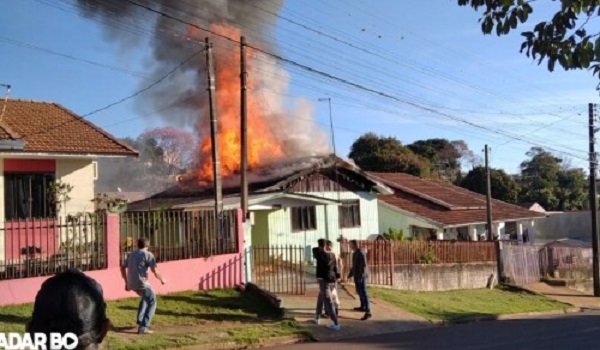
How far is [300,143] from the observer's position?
30031 millimetres

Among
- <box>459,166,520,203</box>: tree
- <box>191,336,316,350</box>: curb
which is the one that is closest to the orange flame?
<box>191,336,316,350</box>: curb

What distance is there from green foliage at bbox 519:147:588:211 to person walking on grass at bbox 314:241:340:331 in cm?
5140

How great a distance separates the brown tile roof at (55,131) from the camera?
17.2 m

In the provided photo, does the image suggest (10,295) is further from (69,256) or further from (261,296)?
(261,296)

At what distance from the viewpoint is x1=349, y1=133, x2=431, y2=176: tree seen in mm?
50125

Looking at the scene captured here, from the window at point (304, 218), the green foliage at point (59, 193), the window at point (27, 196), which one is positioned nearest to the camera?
the window at point (27, 196)

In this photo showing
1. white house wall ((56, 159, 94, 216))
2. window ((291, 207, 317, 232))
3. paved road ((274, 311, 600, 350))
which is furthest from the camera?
window ((291, 207, 317, 232))

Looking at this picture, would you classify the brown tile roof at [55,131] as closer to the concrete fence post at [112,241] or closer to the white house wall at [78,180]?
the white house wall at [78,180]

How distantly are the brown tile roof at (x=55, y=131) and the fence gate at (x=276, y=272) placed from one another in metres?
4.95

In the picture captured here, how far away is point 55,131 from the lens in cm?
1850

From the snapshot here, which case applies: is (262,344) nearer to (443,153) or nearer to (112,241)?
(112,241)

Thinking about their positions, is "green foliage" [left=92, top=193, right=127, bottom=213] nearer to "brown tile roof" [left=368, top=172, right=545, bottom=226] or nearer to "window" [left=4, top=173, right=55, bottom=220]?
"window" [left=4, top=173, right=55, bottom=220]

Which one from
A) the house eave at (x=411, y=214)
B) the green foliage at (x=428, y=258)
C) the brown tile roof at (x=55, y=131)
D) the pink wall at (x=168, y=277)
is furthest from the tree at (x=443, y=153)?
the pink wall at (x=168, y=277)

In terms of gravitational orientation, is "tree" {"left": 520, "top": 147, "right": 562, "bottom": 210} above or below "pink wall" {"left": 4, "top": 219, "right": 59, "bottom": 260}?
above
